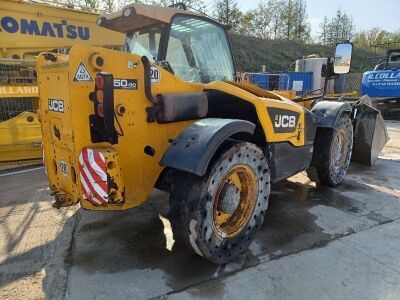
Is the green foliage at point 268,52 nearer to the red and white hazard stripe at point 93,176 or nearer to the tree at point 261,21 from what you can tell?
the tree at point 261,21

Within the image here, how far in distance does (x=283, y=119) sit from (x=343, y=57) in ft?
4.55

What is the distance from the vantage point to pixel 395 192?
5.00 meters

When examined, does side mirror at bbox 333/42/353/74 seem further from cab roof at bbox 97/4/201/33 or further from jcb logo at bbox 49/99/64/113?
jcb logo at bbox 49/99/64/113

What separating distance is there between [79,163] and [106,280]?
937 mm

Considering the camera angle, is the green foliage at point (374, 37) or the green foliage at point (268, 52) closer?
the green foliage at point (268, 52)

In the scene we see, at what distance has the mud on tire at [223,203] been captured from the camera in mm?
2773

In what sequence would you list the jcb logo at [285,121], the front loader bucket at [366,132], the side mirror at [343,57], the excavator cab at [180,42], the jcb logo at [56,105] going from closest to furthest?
the jcb logo at [56,105] → the excavator cab at [180,42] → the jcb logo at [285,121] → the side mirror at [343,57] → the front loader bucket at [366,132]

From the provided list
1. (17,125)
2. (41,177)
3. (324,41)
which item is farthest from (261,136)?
(324,41)

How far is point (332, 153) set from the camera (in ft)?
16.5

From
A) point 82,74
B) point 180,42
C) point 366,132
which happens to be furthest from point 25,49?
point 366,132

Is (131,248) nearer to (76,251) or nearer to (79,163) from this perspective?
(76,251)

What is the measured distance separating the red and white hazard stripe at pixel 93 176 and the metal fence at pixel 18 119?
419cm

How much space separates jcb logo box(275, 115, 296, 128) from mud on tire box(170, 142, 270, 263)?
0.57m

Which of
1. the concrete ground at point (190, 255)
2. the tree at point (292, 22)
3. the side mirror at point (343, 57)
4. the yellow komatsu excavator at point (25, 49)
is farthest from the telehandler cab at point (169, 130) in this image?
the tree at point (292, 22)
